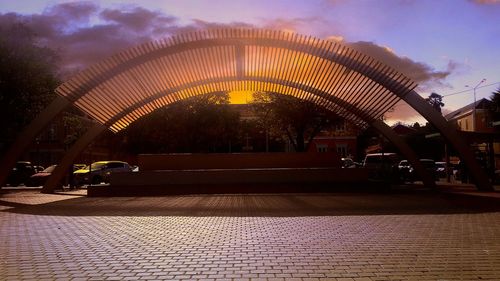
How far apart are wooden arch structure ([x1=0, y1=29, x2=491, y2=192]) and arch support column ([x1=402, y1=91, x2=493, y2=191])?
0.04 m

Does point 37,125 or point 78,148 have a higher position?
point 37,125

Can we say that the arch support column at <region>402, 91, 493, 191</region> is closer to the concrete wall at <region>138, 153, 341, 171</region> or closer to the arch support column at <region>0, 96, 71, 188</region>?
the concrete wall at <region>138, 153, 341, 171</region>

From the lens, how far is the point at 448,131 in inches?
862

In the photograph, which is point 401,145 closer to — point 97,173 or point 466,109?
point 97,173

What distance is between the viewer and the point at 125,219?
43.1 feet

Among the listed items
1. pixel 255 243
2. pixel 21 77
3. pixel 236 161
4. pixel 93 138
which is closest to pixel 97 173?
pixel 21 77

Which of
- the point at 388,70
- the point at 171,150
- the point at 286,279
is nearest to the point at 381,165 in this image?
the point at 388,70

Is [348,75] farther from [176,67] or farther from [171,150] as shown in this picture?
[171,150]

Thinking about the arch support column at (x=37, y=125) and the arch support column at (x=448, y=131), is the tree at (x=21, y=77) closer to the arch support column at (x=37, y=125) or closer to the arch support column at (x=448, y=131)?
the arch support column at (x=37, y=125)

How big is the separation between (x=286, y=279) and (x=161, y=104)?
19387mm

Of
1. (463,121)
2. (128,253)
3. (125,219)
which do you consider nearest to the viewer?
(128,253)

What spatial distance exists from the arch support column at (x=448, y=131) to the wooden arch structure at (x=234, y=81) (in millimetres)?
37

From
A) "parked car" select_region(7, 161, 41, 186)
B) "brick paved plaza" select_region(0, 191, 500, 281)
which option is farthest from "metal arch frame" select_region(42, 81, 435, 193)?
"parked car" select_region(7, 161, 41, 186)

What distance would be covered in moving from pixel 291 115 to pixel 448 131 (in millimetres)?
14921
